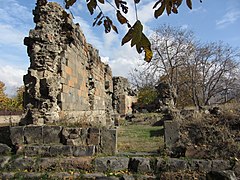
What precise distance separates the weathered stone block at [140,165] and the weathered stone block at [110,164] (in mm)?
144

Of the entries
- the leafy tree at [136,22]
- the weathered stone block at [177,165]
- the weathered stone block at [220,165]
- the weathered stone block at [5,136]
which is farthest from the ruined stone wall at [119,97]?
the leafy tree at [136,22]

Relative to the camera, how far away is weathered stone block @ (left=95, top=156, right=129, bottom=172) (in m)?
6.02

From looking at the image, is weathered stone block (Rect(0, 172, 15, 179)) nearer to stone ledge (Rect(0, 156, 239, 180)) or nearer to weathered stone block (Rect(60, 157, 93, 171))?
stone ledge (Rect(0, 156, 239, 180))

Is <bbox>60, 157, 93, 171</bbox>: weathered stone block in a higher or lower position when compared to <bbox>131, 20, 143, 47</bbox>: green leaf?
lower

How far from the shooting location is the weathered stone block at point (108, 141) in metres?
6.69

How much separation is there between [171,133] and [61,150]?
9.38 feet

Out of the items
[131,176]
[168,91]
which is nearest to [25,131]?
[131,176]

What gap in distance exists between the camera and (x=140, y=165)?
19.6ft

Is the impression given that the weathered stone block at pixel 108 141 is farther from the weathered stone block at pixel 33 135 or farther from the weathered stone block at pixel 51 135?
the weathered stone block at pixel 33 135

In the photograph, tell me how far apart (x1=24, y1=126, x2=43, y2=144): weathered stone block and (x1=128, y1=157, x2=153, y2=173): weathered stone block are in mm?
2365

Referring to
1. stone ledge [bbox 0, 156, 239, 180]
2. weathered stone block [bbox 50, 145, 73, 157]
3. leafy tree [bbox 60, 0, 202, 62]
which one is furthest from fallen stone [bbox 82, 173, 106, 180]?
leafy tree [bbox 60, 0, 202, 62]

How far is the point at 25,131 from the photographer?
22.0ft

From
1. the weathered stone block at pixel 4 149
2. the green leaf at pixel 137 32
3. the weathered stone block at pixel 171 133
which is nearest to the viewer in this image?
the green leaf at pixel 137 32

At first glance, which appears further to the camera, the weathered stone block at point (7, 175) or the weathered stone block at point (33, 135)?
the weathered stone block at point (33, 135)
